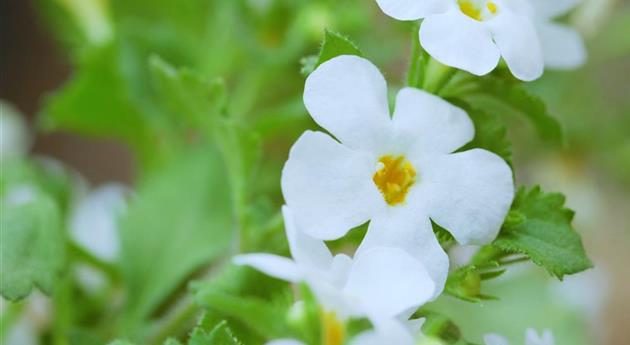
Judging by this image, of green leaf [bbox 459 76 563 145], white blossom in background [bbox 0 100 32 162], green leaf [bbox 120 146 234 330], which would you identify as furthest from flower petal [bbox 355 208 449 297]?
white blossom in background [bbox 0 100 32 162]

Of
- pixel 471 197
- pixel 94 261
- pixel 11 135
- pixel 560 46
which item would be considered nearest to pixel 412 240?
pixel 471 197

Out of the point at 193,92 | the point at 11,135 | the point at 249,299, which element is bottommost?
the point at 249,299

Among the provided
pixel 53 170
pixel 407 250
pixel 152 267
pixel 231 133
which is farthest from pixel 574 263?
pixel 53 170

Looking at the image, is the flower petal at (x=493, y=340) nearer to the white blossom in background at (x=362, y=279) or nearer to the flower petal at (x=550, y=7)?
the white blossom in background at (x=362, y=279)

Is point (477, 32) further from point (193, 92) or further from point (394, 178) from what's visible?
point (193, 92)

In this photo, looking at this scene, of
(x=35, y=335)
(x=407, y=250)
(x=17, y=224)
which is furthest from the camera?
(x=35, y=335)

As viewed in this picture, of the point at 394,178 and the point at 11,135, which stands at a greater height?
the point at 11,135

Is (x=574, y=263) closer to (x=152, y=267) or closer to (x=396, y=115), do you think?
(x=396, y=115)
